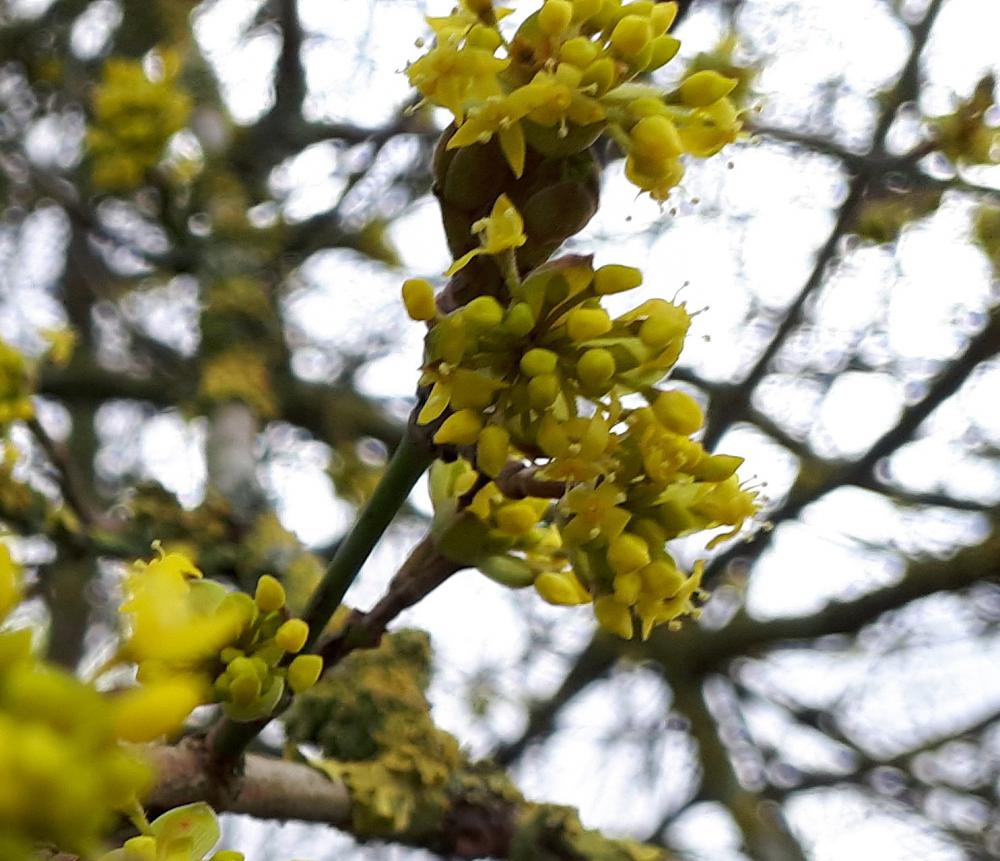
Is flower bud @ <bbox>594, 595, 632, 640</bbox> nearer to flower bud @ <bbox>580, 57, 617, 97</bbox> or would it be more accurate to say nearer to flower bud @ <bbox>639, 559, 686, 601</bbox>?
flower bud @ <bbox>639, 559, 686, 601</bbox>

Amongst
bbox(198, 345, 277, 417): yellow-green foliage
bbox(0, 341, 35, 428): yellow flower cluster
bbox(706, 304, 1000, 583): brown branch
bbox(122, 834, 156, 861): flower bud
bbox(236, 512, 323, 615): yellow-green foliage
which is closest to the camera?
bbox(122, 834, 156, 861): flower bud

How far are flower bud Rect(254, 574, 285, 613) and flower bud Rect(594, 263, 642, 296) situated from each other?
0.31 m

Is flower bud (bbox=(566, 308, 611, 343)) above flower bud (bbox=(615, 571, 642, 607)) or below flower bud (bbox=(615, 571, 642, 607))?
above

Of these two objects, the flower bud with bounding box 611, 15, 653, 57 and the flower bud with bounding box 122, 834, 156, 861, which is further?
the flower bud with bounding box 611, 15, 653, 57

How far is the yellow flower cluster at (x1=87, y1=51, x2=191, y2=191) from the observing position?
218cm

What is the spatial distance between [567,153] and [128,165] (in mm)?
1851

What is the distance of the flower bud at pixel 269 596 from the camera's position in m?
0.69

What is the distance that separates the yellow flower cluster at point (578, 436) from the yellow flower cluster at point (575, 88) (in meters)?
0.08

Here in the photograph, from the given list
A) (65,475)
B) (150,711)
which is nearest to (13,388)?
(65,475)

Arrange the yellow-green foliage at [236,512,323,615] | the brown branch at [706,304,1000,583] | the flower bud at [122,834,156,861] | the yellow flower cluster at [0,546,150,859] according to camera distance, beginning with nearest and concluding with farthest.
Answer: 1. the yellow flower cluster at [0,546,150,859]
2. the flower bud at [122,834,156,861]
3. the yellow-green foliage at [236,512,323,615]
4. the brown branch at [706,304,1000,583]

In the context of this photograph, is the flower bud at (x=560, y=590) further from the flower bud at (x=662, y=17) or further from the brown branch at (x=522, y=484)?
the flower bud at (x=662, y=17)

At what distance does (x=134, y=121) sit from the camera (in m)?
2.19

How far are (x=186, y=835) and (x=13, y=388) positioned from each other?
0.99 metres

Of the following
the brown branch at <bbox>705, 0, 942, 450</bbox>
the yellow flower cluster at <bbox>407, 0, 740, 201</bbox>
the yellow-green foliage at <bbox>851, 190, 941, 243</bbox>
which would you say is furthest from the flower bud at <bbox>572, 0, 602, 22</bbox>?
the yellow-green foliage at <bbox>851, 190, 941, 243</bbox>
